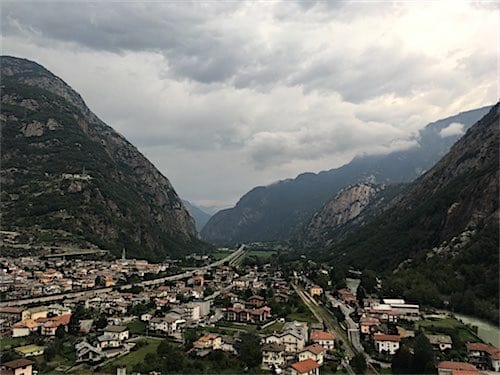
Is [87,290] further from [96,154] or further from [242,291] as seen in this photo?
[96,154]

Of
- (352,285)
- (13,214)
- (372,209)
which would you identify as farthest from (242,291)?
(372,209)

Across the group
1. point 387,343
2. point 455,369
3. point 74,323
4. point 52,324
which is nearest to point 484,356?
point 455,369

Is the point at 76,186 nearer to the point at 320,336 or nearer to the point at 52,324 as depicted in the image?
the point at 52,324

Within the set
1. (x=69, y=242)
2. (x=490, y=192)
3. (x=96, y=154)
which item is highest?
(x=96, y=154)

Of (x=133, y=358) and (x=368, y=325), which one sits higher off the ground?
(x=368, y=325)

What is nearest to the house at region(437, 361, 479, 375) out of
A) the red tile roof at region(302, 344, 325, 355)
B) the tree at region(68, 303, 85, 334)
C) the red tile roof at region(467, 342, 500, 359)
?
the red tile roof at region(467, 342, 500, 359)
